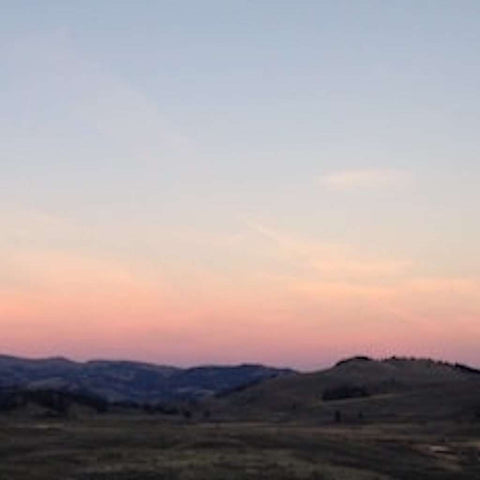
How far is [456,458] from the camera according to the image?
6381cm

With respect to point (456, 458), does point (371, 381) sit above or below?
above

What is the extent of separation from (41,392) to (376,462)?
85.3 metres

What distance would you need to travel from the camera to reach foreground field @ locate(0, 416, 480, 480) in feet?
165

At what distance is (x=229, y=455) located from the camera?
57.8 meters

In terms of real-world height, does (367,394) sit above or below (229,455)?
above

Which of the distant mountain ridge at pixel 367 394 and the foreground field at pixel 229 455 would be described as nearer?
the foreground field at pixel 229 455

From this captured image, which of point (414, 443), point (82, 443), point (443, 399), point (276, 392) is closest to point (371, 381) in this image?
point (276, 392)

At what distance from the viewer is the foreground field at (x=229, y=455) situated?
165ft

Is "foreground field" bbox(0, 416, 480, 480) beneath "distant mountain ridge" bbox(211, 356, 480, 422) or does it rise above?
beneath

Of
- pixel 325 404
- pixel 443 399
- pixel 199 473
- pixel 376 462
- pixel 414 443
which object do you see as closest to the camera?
pixel 199 473

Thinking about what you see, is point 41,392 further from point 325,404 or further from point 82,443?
point 82,443

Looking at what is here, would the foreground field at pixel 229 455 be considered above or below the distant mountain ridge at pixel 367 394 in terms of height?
below

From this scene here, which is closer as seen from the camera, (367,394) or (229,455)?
(229,455)

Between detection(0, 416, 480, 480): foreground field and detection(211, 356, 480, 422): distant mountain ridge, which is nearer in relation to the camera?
detection(0, 416, 480, 480): foreground field
